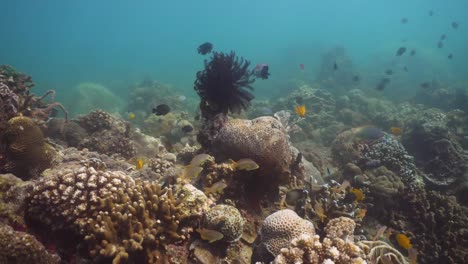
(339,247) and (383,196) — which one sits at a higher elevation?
(383,196)

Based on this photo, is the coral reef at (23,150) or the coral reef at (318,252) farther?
the coral reef at (23,150)

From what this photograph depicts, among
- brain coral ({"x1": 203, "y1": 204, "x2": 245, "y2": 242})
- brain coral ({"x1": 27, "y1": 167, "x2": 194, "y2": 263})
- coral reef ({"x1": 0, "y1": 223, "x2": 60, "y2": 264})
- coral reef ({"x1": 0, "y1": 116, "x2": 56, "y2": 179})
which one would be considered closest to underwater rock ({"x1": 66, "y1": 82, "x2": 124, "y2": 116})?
coral reef ({"x1": 0, "y1": 116, "x2": 56, "y2": 179})

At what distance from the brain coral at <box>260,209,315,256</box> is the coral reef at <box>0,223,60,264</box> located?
3147mm

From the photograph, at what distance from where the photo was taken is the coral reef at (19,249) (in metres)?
3.24

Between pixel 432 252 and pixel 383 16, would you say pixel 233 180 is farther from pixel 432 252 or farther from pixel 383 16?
pixel 383 16

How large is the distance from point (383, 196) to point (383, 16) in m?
207

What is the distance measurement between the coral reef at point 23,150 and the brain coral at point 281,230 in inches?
181

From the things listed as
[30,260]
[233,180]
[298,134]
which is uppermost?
[298,134]

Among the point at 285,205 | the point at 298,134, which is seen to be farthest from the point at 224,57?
the point at 298,134

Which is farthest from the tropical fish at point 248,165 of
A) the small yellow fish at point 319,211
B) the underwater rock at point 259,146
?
the small yellow fish at point 319,211

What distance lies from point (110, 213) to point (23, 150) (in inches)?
113

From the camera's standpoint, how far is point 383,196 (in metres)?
8.28

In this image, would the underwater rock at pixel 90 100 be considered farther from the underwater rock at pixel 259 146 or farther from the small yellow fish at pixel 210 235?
the small yellow fish at pixel 210 235

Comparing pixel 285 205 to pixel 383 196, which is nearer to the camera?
pixel 285 205
